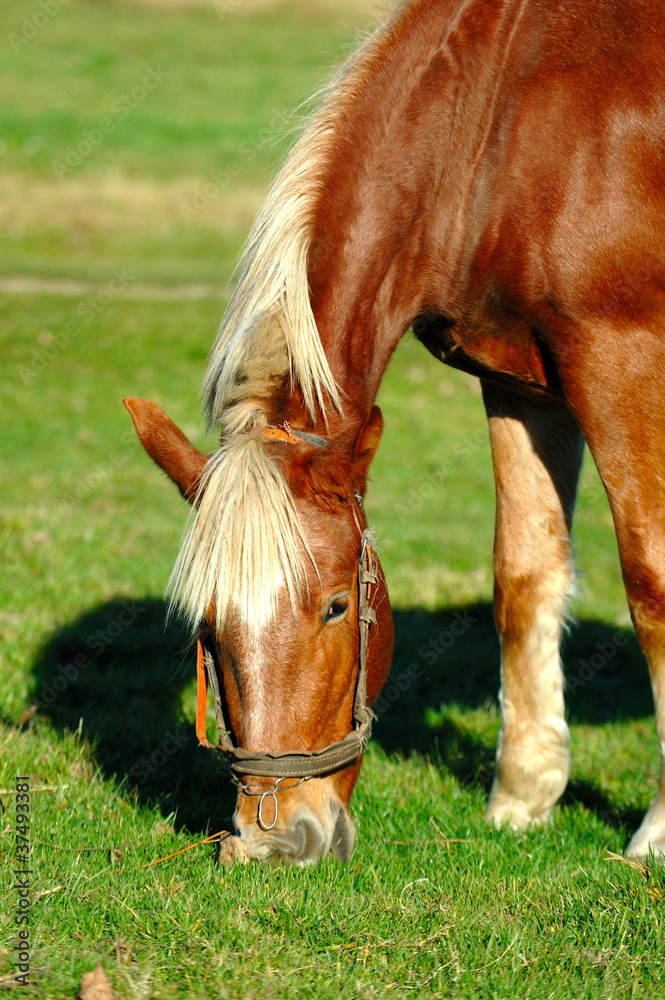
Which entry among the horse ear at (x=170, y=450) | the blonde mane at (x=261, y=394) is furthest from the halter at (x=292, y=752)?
the horse ear at (x=170, y=450)

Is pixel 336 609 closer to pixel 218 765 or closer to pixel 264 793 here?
pixel 264 793

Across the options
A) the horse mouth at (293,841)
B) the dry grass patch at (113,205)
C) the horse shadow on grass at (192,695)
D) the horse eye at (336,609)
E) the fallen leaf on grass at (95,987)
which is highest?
the horse eye at (336,609)

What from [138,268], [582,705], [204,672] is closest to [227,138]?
[138,268]

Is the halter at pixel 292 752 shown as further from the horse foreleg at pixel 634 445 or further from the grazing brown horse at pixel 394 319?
the horse foreleg at pixel 634 445

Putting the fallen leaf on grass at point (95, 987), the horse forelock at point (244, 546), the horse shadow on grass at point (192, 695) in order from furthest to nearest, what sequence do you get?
the horse shadow on grass at point (192, 695) → the horse forelock at point (244, 546) → the fallen leaf on grass at point (95, 987)

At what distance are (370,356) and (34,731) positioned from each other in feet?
7.12

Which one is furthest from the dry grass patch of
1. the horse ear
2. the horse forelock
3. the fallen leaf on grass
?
the fallen leaf on grass

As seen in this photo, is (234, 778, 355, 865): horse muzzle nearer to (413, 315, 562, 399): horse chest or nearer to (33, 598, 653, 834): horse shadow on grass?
(33, 598, 653, 834): horse shadow on grass

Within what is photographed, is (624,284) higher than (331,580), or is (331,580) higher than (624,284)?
(624,284)

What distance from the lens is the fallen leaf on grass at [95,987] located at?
2217 mm

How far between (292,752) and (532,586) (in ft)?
5.17

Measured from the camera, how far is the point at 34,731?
4.07 meters

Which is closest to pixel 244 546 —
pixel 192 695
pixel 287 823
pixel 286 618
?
pixel 286 618

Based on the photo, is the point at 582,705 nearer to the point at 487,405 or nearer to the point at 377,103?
the point at 487,405
